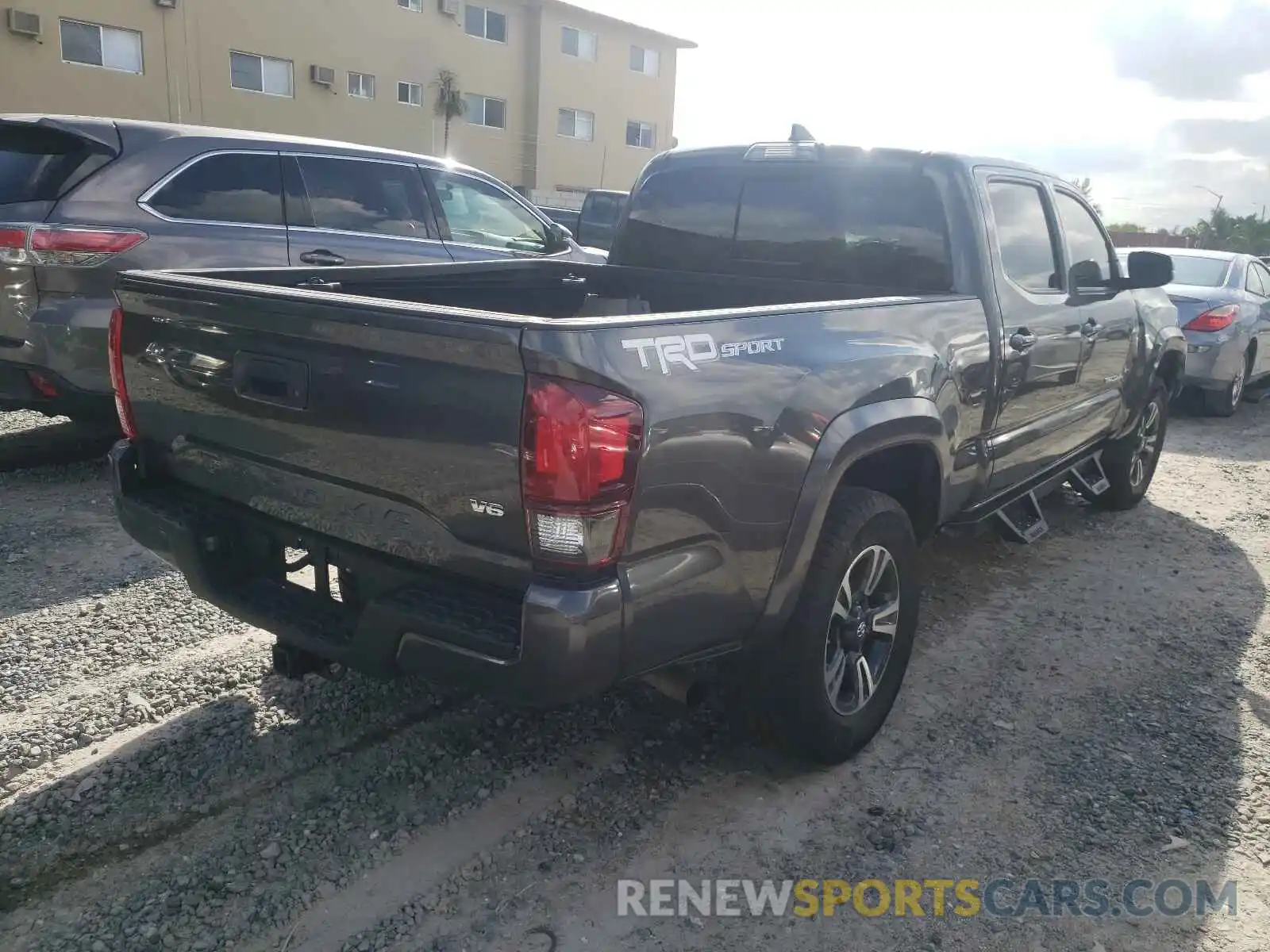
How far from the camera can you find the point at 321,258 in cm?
605

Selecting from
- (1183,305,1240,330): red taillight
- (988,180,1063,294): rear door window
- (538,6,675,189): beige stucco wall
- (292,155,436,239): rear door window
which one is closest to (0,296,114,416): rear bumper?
(292,155,436,239): rear door window

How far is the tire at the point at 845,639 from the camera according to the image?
9.58ft

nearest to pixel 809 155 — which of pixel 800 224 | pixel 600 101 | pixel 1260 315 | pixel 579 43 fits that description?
pixel 800 224

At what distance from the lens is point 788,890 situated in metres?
2.68

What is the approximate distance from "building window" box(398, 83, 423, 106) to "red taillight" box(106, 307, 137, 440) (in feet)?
94.3

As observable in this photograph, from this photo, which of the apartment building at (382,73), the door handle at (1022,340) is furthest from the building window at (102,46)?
the door handle at (1022,340)

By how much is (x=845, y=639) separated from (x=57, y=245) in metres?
4.28

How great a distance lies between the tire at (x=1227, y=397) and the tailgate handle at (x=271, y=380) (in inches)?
372

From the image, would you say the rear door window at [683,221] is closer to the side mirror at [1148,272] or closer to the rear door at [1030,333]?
the rear door at [1030,333]

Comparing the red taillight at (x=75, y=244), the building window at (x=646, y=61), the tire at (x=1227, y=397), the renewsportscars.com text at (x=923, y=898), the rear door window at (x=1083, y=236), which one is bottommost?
the renewsportscars.com text at (x=923, y=898)

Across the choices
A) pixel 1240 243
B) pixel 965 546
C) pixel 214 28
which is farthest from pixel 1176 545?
pixel 1240 243

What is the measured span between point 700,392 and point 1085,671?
2.56 metres

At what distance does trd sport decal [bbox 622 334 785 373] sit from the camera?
7.46ft

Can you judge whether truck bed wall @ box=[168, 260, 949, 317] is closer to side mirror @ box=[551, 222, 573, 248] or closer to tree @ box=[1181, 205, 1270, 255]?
side mirror @ box=[551, 222, 573, 248]
